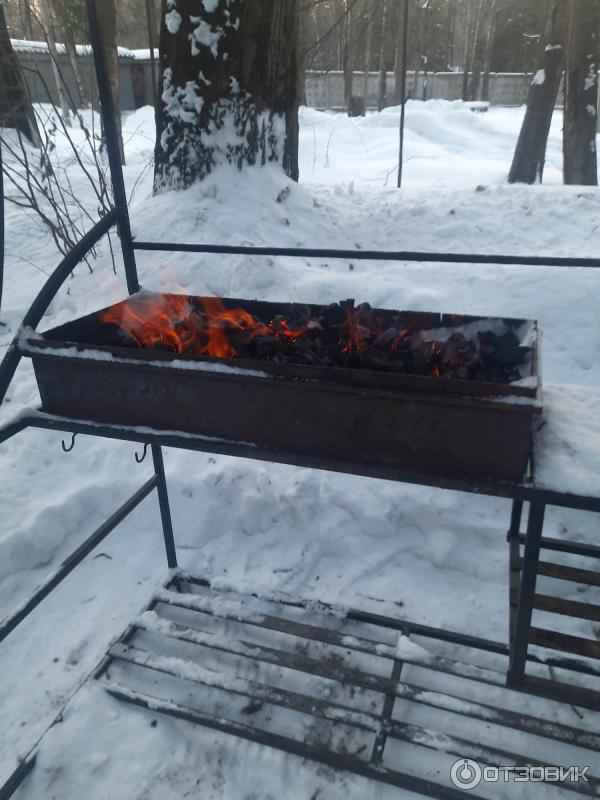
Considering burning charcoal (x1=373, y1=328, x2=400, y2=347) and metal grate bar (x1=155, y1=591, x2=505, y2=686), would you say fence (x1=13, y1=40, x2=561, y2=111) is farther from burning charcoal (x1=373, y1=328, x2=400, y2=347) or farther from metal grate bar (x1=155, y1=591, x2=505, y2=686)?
burning charcoal (x1=373, y1=328, x2=400, y2=347)

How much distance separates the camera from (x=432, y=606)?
8.58 feet

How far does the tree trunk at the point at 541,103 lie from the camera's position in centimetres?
781

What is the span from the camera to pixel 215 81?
4.95 m

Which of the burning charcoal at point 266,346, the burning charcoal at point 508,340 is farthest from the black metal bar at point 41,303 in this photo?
the burning charcoal at point 508,340

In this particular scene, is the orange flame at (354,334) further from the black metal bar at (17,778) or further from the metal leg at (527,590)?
the black metal bar at (17,778)

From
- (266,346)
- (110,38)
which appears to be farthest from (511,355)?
(110,38)

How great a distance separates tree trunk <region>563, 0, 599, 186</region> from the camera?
7465mm

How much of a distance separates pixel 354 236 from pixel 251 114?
151 centimetres

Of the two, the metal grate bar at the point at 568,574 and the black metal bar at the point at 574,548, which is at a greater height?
the metal grate bar at the point at 568,574

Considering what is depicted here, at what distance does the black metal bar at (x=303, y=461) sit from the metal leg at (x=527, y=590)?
63mm

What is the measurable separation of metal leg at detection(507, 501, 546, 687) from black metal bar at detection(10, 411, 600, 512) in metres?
0.06

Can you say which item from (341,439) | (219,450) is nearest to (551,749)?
(341,439)

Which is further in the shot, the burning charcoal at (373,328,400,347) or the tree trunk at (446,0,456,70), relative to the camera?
the tree trunk at (446,0,456,70)

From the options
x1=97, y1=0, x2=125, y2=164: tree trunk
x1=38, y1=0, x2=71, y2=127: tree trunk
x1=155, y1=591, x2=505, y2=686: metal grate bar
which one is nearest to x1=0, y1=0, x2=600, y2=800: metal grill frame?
x1=155, y1=591, x2=505, y2=686: metal grate bar
